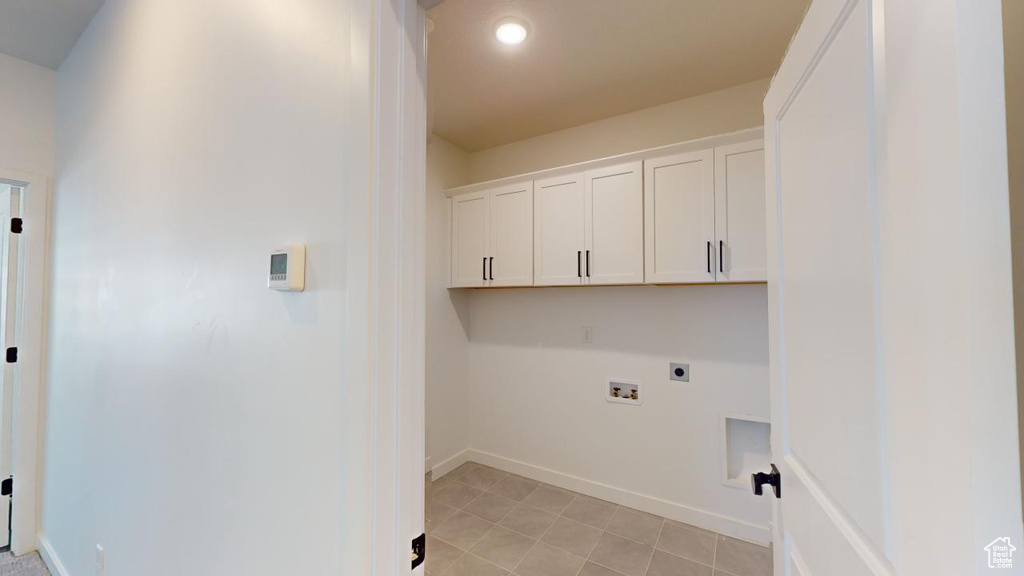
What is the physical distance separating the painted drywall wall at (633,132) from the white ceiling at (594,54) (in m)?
0.07

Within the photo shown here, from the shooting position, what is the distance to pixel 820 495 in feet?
2.50

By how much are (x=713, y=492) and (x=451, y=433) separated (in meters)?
1.96

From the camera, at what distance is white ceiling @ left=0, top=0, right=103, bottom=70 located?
5.55 ft

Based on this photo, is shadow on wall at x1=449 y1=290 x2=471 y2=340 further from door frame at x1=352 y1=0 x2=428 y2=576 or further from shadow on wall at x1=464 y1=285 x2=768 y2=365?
door frame at x1=352 y1=0 x2=428 y2=576

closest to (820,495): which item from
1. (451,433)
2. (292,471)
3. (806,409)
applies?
(806,409)

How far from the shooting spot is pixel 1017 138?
43 centimetres

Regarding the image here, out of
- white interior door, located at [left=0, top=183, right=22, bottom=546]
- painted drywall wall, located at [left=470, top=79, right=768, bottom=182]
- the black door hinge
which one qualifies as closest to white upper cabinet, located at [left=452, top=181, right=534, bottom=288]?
painted drywall wall, located at [left=470, top=79, right=768, bottom=182]

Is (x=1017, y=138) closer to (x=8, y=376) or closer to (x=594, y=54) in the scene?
(x=594, y=54)

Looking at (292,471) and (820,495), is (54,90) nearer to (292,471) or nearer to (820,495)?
(292,471)

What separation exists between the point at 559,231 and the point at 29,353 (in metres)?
3.15

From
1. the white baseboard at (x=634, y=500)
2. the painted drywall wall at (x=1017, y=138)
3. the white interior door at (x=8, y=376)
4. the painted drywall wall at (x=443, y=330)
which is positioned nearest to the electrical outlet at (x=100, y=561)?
the white interior door at (x=8, y=376)

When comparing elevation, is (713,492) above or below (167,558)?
below

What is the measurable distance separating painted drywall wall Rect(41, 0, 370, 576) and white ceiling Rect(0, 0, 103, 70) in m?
0.11

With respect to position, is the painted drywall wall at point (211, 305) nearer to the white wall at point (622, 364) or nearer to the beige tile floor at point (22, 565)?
the beige tile floor at point (22, 565)
